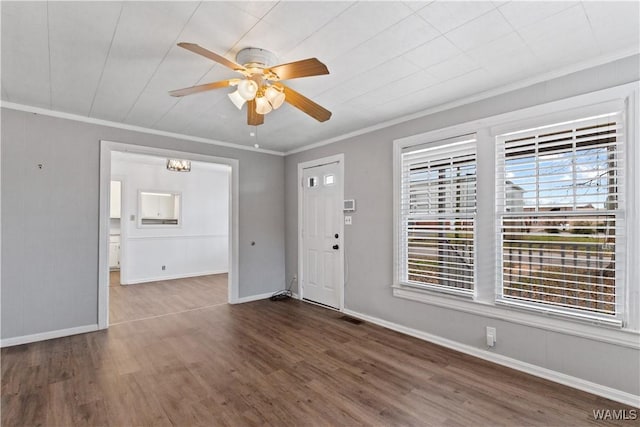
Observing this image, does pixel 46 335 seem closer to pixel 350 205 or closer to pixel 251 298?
pixel 251 298

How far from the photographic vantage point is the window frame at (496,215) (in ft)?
7.10

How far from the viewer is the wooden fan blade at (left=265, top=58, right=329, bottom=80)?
1.78 metres

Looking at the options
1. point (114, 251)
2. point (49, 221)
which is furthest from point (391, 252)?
point (114, 251)

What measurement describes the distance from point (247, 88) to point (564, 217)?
2617mm

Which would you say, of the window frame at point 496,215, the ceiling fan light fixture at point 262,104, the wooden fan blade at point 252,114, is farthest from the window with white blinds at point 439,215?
the ceiling fan light fixture at point 262,104

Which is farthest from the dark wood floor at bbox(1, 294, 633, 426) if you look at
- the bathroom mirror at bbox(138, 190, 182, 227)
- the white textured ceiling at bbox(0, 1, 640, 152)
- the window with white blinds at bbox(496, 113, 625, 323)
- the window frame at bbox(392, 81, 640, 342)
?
the bathroom mirror at bbox(138, 190, 182, 227)

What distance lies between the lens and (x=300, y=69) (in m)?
1.87

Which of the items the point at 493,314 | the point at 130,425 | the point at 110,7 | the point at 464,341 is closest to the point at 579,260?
the point at 493,314

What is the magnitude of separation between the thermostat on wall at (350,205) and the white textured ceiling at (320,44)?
1.39 meters

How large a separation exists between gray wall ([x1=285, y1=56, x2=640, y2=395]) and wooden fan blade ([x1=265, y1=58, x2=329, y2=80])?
189 centimetres

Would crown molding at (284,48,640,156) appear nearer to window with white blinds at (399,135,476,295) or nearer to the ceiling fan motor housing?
window with white blinds at (399,135,476,295)

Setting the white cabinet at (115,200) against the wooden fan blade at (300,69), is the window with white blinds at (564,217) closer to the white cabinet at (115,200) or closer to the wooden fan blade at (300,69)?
the wooden fan blade at (300,69)

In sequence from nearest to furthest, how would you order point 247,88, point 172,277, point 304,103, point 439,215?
point 247,88 < point 304,103 < point 439,215 < point 172,277

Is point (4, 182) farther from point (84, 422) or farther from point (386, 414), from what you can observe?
point (386, 414)
